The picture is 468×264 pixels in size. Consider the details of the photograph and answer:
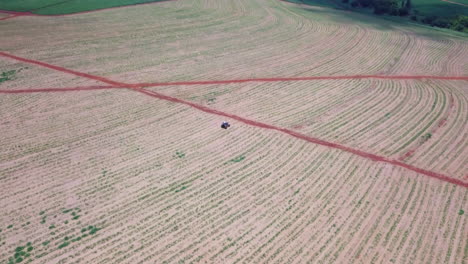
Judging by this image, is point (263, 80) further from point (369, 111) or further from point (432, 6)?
point (432, 6)

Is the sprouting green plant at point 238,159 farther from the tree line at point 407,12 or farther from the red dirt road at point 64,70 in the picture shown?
the tree line at point 407,12

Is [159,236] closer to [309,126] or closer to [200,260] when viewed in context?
[200,260]

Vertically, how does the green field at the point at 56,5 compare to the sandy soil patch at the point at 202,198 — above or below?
above

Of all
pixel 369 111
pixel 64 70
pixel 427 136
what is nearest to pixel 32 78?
pixel 64 70

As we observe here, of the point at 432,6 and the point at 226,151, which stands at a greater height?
the point at 432,6

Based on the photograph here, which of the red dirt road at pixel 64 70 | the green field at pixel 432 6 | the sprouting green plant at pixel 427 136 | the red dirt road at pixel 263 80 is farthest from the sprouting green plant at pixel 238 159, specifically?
the green field at pixel 432 6

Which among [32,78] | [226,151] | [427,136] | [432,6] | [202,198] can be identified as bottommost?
Result: [427,136]
